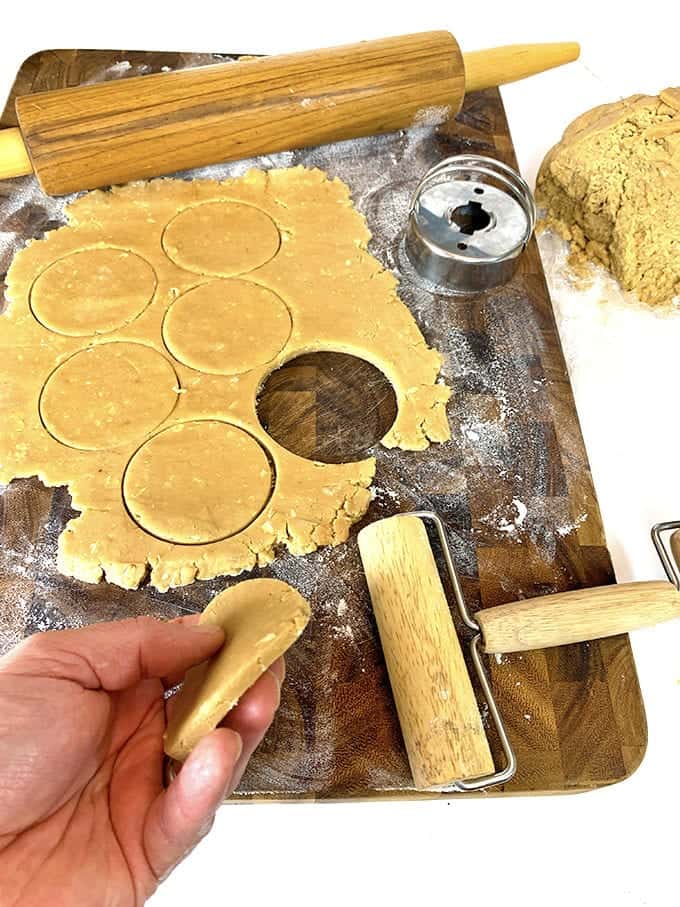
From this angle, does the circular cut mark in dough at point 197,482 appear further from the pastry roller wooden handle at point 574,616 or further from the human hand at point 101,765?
the pastry roller wooden handle at point 574,616

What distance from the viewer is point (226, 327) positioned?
1688mm

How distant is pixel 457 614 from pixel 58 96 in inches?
58.2

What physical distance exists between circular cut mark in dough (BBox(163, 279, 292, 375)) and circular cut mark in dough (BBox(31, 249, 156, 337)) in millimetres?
97

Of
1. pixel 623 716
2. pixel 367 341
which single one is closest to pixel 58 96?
pixel 367 341

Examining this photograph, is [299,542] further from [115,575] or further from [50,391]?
[50,391]

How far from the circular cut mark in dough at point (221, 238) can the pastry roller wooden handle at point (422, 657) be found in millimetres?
751

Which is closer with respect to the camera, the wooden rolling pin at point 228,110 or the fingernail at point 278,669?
the fingernail at point 278,669

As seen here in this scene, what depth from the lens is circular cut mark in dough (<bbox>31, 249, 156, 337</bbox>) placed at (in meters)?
1.68

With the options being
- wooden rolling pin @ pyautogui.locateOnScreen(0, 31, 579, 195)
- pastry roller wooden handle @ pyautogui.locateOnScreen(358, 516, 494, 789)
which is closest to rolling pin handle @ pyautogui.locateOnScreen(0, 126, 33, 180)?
wooden rolling pin @ pyautogui.locateOnScreen(0, 31, 579, 195)

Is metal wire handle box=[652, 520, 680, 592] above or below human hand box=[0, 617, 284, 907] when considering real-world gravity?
below

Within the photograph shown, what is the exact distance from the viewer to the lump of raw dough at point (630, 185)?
6.08 feet

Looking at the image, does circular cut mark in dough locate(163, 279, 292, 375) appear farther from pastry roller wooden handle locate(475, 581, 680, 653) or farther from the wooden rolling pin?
pastry roller wooden handle locate(475, 581, 680, 653)

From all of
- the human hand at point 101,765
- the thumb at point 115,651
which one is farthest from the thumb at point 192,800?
the thumb at point 115,651

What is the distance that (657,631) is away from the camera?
5.35 feet
